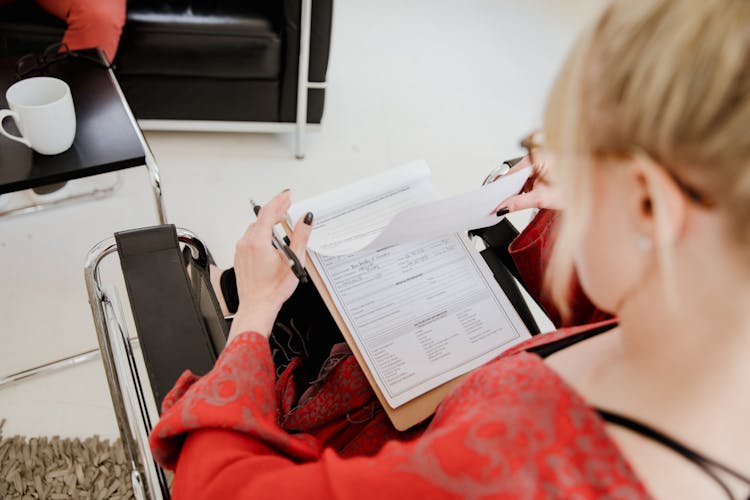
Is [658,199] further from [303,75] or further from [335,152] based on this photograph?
[335,152]

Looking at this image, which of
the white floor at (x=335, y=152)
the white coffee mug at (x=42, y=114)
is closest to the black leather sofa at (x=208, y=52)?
the white floor at (x=335, y=152)

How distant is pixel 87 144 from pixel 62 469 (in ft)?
2.27

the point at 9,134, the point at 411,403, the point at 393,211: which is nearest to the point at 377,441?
the point at 411,403

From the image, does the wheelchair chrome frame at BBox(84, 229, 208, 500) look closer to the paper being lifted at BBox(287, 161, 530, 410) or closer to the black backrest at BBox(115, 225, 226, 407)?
the black backrest at BBox(115, 225, 226, 407)

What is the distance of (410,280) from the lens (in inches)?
32.9

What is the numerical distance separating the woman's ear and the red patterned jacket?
0.16m

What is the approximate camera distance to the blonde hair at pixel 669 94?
324 millimetres

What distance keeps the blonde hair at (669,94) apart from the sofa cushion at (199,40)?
1507 mm

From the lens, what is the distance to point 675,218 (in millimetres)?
377

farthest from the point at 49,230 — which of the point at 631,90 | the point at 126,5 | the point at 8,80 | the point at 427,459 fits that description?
the point at 631,90

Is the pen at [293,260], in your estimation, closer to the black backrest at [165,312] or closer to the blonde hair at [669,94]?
the black backrest at [165,312]

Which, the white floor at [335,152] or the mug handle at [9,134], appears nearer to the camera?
the mug handle at [9,134]

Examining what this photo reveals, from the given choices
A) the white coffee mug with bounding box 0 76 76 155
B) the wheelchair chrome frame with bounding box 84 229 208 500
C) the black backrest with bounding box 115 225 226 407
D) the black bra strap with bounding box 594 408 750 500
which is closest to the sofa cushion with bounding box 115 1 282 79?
the white coffee mug with bounding box 0 76 76 155

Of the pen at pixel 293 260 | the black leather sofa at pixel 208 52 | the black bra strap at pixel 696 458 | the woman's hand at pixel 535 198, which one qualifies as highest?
the black leather sofa at pixel 208 52
